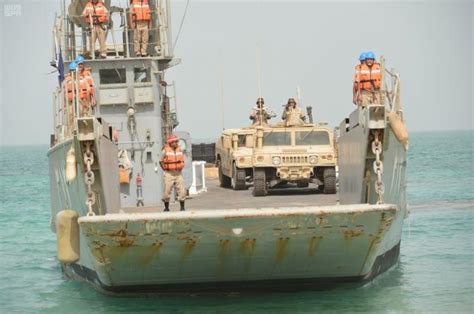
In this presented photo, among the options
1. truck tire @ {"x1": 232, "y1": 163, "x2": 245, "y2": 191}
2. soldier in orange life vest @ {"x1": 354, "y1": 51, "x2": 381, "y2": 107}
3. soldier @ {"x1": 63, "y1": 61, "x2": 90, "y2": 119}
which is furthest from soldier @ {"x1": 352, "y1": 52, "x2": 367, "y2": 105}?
truck tire @ {"x1": 232, "y1": 163, "x2": 245, "y2": 191}

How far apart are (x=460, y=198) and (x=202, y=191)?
14.9 meters

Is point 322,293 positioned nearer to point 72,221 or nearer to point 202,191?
point 72,221

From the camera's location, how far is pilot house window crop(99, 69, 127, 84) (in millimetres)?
18375

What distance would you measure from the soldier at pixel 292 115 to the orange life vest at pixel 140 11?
3.54 meters

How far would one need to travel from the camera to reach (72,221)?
46.4ft

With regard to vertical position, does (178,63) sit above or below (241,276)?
above

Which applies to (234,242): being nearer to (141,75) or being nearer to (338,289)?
(338,289)

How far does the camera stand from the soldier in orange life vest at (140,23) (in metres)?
18.7

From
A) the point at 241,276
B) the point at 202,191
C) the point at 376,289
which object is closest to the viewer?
the point at 241,276

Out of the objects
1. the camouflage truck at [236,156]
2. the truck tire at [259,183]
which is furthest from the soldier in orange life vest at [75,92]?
the camouflage truck at [236,156]

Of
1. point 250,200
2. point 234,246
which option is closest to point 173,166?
point 234,246

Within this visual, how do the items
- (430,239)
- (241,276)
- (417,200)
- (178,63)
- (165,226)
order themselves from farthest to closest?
1. (417,200)
2. (430,239)
3. (178,63)
4. (241,276)
5. (165,226)

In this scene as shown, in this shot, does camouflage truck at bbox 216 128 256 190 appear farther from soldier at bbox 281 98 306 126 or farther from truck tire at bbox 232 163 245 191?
soldier at bbox 281 98 306 126

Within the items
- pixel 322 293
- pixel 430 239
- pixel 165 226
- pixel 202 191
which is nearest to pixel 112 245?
pixel 165 226
